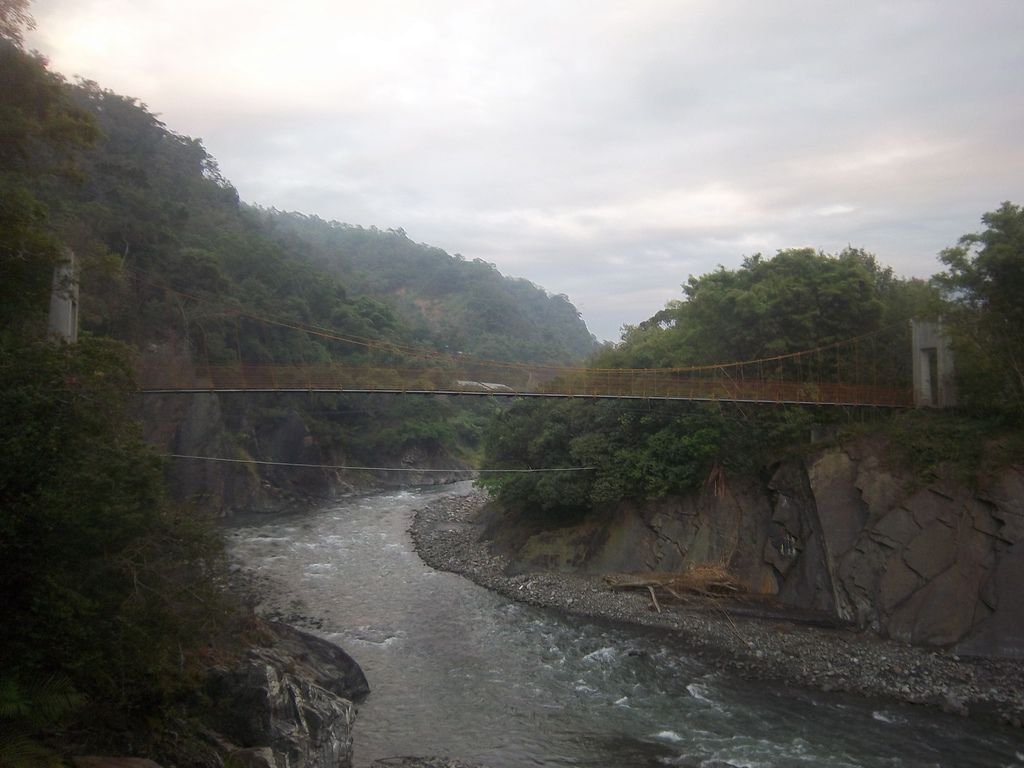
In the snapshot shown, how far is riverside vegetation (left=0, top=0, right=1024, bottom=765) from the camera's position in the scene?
579 cm

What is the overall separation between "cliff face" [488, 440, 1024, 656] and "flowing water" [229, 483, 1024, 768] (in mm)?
2268

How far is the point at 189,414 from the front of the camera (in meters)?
20.9

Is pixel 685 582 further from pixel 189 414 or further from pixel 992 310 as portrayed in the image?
pixel 189 414

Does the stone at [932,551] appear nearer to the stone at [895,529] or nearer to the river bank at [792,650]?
the stone at [895,529]

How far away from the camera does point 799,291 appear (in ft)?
49.5

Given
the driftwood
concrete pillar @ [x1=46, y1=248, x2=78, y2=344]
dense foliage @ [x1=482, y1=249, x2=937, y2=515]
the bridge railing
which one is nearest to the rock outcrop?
concrete pillar @ [x1=46, y1=248, x2=78, y2=344]

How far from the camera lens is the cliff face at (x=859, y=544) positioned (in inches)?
444

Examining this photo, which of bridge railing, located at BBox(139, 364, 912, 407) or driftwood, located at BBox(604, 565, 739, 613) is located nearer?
driftwood, located at BBox(604, 565, 739, 613)

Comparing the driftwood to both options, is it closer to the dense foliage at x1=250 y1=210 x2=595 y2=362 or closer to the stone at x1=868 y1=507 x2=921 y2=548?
the stone at x1=868 y1=507 x2=921 y2=548

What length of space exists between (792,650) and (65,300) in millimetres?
10624

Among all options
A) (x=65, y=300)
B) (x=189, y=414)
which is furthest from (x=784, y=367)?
(x=189, y=414)

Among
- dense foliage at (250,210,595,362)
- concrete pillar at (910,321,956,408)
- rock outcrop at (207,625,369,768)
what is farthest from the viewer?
dense foliage at (250,210,595,362)

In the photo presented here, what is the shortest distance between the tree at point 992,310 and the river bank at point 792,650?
424cm

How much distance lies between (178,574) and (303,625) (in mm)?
6007
